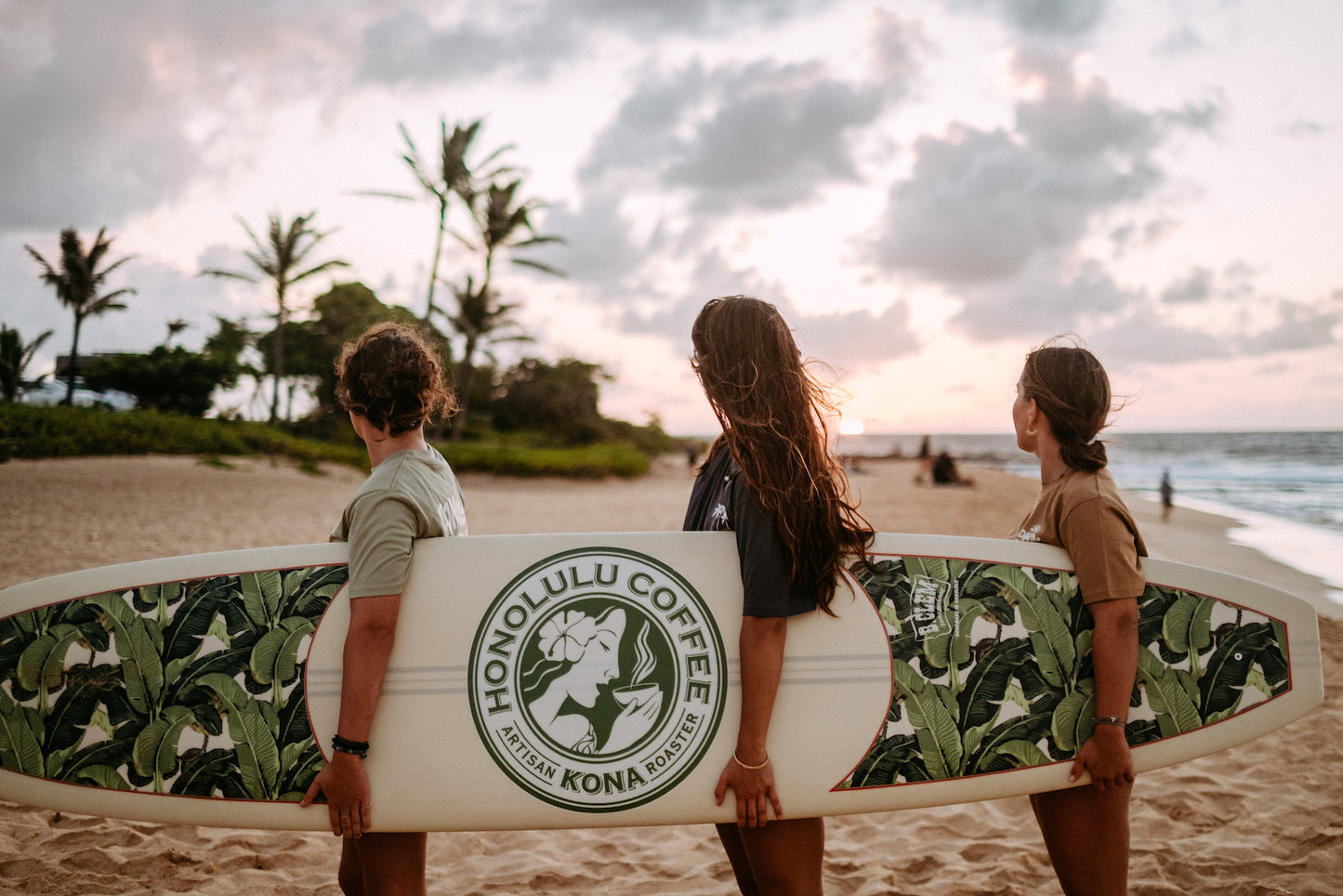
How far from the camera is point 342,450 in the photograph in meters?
18.9

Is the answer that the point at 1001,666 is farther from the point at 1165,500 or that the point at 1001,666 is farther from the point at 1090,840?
the point at 1165,500

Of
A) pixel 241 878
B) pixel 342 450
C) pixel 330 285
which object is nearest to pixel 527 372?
pixel 330 285

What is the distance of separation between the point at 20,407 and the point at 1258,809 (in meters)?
20.2

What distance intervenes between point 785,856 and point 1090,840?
68cm

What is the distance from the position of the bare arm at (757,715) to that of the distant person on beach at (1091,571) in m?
0.67

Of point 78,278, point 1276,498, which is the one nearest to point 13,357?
point 78,278

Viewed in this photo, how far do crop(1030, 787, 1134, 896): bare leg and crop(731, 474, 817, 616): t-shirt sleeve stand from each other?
861 millimetres

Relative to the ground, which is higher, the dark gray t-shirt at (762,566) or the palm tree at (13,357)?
the palm tree at (13,357)

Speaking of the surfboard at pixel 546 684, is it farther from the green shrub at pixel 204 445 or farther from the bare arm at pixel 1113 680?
the green shrub at pixel 204 445

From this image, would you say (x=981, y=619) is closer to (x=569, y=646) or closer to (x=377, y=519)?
(x=569, y=646)

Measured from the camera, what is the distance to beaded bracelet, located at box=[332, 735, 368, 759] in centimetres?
145

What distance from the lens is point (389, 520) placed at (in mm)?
1403

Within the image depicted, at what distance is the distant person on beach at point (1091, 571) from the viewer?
145 centimetres

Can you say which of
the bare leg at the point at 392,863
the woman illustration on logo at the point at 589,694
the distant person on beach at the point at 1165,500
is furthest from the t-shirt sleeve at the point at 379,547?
the distant person on beach at the point at 1165,500
